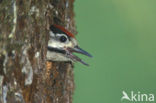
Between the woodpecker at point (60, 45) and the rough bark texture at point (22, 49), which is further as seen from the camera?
the woodpecker at point (60, 45)

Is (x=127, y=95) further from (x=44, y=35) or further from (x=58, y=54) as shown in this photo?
(x=44, y=35)

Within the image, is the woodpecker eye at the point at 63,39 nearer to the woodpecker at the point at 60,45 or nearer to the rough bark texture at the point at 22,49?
the woodpecker at the point at 60,45

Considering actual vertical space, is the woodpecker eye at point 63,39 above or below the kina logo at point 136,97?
above

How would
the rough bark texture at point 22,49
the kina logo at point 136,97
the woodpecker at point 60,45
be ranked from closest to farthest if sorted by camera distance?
the rough bark texture at point 22,49, the woodpecker at point 60,45, the kina logo at point 136,97

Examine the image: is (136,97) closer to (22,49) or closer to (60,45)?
(60,45)

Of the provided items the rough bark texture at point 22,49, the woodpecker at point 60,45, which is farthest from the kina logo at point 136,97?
the rough bark texture at point 22,49

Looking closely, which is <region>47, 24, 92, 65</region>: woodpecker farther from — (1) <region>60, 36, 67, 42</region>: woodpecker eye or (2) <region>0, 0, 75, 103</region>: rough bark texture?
(2) <region>0, 0, 75, 103</region>: rough bark texture
